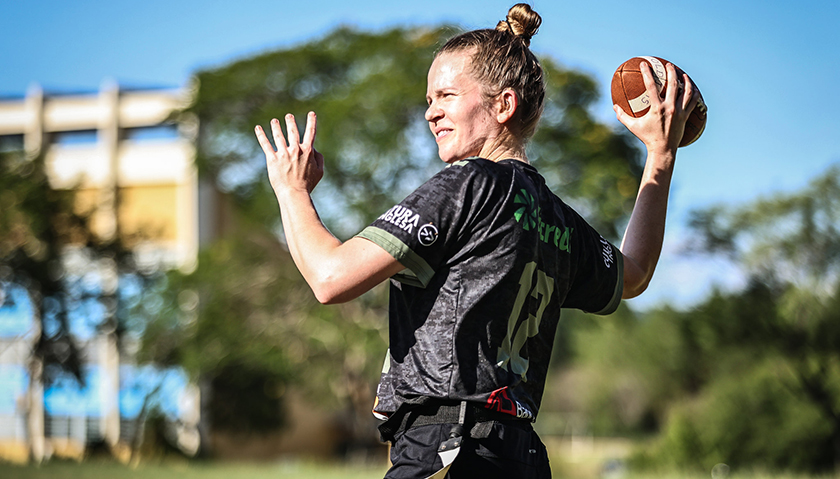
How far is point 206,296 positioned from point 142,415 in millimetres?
4198

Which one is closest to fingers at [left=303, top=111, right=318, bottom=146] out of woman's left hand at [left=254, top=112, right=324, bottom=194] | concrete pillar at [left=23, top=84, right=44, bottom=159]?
woman's left hand at [left=254, top=112, right=324, bottom=194]

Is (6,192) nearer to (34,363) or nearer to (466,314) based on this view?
(34,363)

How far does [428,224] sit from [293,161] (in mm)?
405

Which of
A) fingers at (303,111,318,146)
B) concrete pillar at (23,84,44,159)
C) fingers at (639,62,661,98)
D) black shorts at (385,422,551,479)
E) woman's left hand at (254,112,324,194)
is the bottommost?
black shorts at (385,422,551,479)

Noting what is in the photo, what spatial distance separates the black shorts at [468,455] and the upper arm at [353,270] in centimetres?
36

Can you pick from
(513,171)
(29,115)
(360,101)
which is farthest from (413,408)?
(29,115)

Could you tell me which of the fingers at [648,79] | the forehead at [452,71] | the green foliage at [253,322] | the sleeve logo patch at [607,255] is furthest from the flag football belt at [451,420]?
the green foliage at [253,322]

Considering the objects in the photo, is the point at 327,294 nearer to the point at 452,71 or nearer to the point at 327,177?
the point at 452,71

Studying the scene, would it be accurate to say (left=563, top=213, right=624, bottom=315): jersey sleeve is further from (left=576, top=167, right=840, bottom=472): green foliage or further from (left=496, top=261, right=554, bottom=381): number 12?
(left=576, top=167, right=840, bottom=472): green foliage

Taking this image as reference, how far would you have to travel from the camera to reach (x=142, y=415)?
2425cm

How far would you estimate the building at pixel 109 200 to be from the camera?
83.3 feet

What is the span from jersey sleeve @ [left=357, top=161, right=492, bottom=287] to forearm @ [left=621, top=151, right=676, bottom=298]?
0.76m

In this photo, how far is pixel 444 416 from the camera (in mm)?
1854

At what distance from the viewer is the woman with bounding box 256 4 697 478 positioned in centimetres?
181
